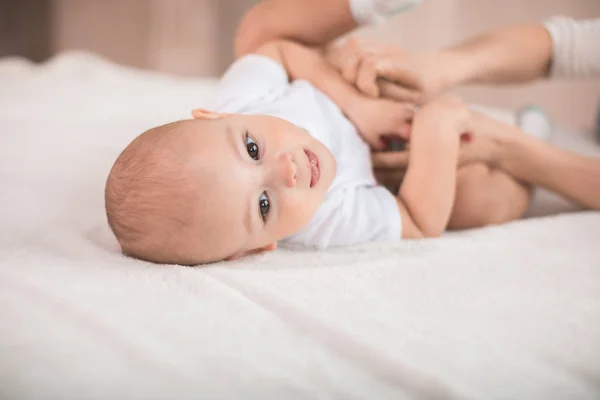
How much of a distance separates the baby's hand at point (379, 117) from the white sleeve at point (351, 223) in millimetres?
146

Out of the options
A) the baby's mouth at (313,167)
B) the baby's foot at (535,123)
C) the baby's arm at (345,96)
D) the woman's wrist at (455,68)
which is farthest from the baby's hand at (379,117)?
the baby's foot at (535,123)

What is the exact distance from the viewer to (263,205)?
83 centimetres

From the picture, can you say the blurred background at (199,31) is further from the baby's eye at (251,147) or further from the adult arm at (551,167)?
the baby's eye at (251,147)

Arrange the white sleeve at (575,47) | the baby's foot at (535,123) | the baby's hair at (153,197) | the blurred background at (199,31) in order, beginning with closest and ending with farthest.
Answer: the baby's hair at (153,197) → the white sleeve at (575,47) → the baby's foot at (535,123) → the blurred background at (199,31)

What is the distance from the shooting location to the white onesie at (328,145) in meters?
0.94

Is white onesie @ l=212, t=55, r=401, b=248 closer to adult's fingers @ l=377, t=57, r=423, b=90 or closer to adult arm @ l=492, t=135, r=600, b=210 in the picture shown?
adult's fingers @ l=377, t=57, r=423, b=90

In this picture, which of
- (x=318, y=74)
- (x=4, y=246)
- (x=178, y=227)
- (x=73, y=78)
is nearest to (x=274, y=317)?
(x=178, y=227)

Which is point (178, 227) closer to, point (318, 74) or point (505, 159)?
point (318, 74)

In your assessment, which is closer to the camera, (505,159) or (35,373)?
(35,373)

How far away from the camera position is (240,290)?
652 mm

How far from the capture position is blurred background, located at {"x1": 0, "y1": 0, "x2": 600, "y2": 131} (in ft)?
7.48

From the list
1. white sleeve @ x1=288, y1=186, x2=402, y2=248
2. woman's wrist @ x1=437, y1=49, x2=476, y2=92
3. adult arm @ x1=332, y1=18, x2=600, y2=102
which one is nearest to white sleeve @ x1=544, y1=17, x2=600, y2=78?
adult arm @ x1=332, y1=18, x2=600, y2=102

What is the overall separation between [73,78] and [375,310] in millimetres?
1355

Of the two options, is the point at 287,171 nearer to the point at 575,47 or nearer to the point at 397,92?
the point at 397,92
